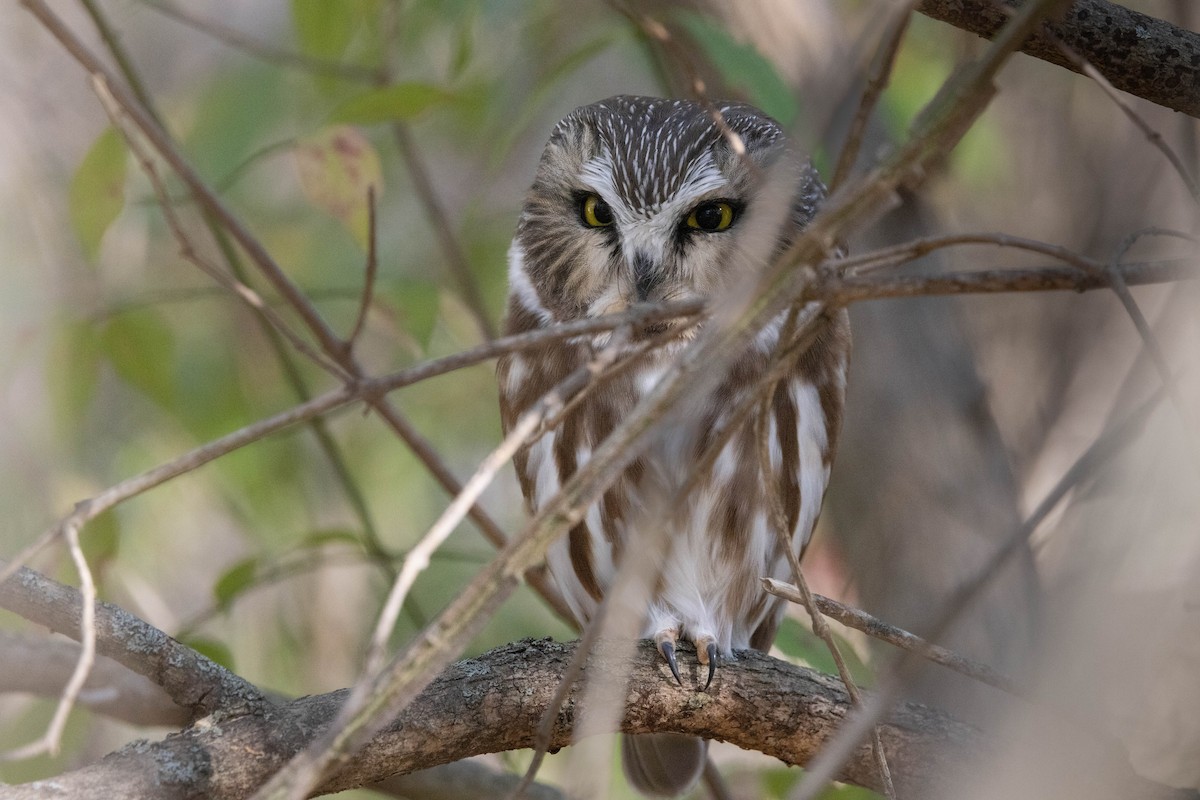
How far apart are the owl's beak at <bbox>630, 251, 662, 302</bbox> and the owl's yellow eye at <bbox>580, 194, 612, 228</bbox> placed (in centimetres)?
17

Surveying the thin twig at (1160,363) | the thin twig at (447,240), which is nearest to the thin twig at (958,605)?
the thin twig at (1160,363)

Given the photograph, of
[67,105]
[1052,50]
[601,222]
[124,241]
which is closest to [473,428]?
[124,241]

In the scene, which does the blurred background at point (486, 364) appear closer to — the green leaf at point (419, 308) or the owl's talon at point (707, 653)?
the green leaf at point (419, 308)

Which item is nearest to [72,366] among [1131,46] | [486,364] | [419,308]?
[419,308]

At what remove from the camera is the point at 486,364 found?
4156 millimetres

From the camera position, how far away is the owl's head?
8.89 feet

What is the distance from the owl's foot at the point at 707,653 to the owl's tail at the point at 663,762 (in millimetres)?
573

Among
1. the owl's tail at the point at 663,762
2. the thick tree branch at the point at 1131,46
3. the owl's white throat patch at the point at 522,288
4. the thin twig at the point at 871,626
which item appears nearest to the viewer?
the thin twig at the point at 871,626

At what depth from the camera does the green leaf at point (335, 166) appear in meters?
2.73

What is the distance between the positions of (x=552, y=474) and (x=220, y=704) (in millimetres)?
1087

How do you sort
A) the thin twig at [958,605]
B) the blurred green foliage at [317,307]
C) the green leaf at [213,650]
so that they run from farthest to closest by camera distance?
the blurred green foliage at [317,307] < the green leaf at [213,650] < the thin twig at [958,605]

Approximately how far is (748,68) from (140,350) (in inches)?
59.9

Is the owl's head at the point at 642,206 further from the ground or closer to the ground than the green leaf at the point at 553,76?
closer to the ground

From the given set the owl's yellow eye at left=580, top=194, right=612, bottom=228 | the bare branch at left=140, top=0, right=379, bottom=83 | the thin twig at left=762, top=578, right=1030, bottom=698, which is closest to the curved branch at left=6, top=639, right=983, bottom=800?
the thin twig at left=762, top=578, right=1030, bottom=698
